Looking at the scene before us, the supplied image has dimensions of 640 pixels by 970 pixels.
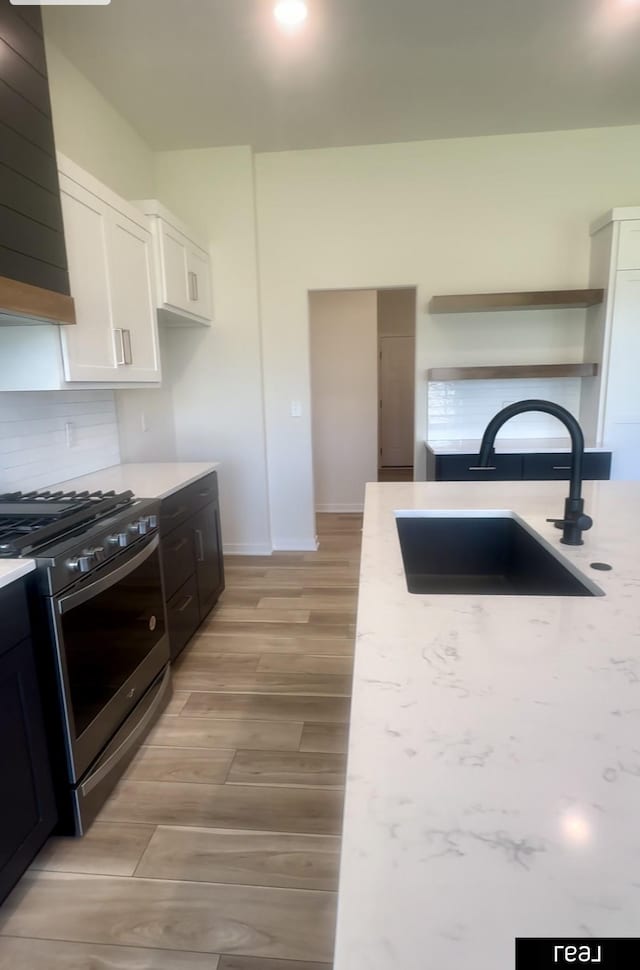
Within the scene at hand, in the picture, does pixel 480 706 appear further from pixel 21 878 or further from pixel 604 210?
pixel 604 210

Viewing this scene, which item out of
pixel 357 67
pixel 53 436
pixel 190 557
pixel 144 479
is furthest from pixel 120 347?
pixel 357 67

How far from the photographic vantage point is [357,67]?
8.91 feet

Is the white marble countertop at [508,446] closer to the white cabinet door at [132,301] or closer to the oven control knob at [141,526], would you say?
the white cabinet door at [132,301]

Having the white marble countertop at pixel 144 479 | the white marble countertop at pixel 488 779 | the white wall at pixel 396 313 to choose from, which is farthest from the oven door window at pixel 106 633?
the white wall at pixel 396 313

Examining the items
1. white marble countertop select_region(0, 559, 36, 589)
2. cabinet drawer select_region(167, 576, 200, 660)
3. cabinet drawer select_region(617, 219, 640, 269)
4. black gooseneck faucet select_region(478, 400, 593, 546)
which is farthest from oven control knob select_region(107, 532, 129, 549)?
cabinet drawer select_region(617, 219, 640, 269)

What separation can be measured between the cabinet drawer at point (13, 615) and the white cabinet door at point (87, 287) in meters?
0.95

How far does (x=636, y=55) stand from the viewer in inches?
105

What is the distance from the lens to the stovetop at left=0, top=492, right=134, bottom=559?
1.48 m

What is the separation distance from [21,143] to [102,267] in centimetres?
62

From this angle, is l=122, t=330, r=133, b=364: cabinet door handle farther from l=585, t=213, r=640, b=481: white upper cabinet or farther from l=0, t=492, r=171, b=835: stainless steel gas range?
l=585, t=213, r=640, b=481: white upper cabinet

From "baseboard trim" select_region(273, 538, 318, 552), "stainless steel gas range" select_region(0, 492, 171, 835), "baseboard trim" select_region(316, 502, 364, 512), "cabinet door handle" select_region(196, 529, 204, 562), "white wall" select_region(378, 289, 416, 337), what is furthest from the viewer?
"white wall" select_region(378, 289, 416, 337)

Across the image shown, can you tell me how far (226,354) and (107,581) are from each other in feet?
8.48

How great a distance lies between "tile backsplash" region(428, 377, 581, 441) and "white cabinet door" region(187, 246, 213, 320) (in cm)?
178

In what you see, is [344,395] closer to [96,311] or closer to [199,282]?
[199,282]
